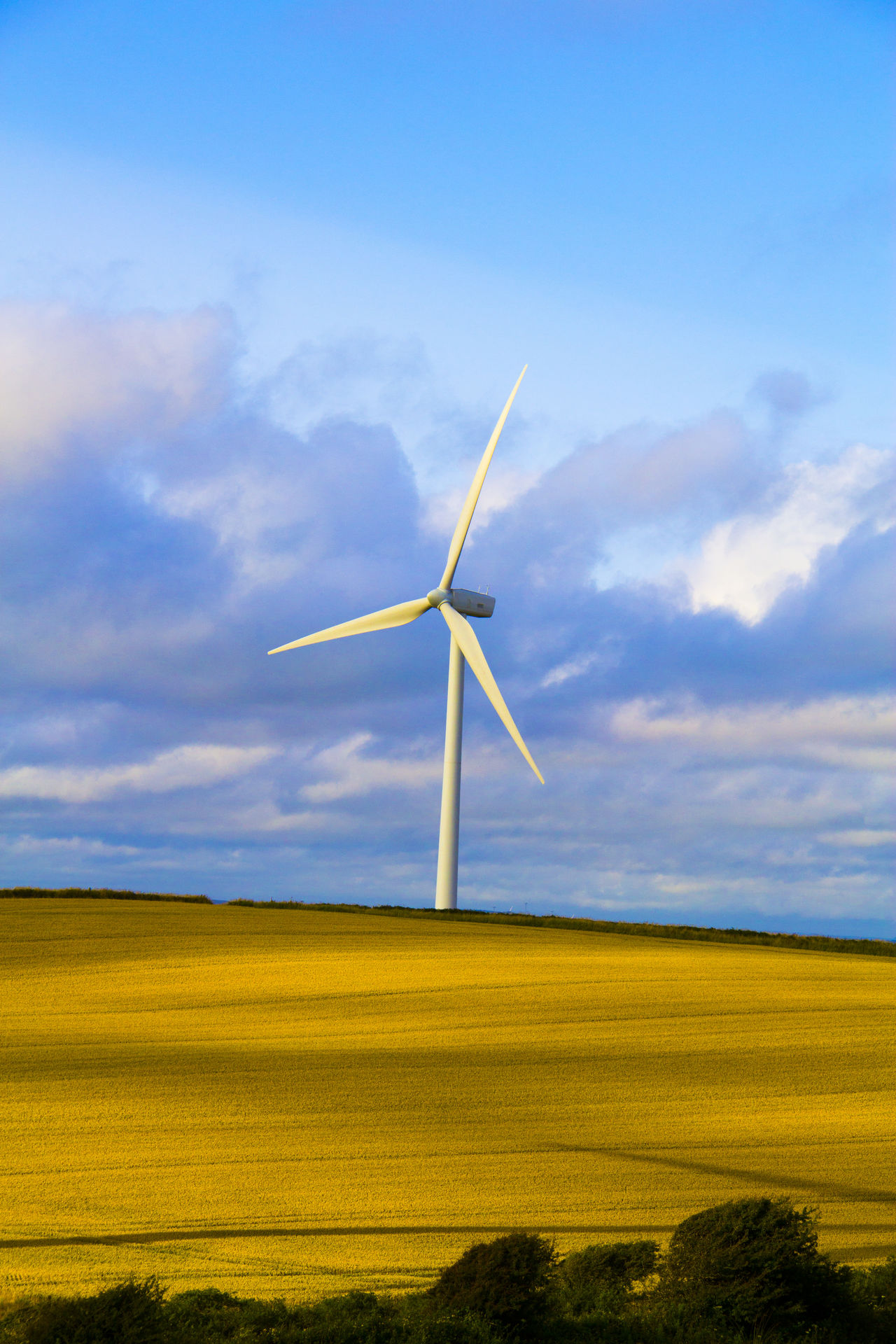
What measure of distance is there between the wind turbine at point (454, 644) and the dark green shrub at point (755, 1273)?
69.0 feet

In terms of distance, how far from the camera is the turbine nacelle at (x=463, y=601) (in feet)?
125

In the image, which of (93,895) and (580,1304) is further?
(93,895)

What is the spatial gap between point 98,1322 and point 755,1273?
6057 mm

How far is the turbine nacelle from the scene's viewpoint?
38.1m

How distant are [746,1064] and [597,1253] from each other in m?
10.1

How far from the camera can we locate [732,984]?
90.4 ft

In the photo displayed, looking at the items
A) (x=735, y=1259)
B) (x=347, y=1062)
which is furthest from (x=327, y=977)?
(x=735, y=1259)

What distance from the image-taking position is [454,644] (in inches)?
1446

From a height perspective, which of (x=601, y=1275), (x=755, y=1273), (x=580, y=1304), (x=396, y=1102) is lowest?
(x=580, y=1304)

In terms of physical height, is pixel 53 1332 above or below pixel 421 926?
below

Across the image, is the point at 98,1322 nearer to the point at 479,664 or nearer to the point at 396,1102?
the point at 396,1102

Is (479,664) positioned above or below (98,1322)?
above

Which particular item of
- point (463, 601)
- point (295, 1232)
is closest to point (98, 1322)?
point (295, 1232)

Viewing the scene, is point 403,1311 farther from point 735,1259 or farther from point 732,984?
point 732,984
